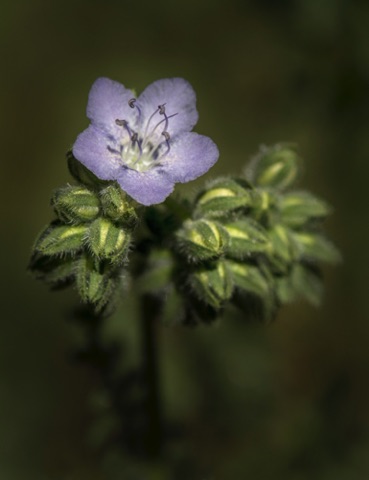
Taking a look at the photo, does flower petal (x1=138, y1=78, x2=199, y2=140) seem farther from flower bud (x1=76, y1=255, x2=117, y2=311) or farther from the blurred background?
the blurred background

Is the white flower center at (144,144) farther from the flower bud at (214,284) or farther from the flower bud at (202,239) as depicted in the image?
the flower bud at (214,284)

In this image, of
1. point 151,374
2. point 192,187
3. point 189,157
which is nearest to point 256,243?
point 189,157

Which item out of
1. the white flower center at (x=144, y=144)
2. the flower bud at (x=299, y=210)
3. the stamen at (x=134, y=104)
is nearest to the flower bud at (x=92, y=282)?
the white flower center at (x=144, y=144)

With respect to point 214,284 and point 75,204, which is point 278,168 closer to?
point 214,284

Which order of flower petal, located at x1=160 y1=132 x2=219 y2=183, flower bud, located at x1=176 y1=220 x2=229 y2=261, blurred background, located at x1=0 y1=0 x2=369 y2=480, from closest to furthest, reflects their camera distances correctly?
flower petal, located at x1=160 y1=132 x2=219 y2=183, flower bud, located at x1=176 y1=220 x2=229 y2=261, blurred background, located at x1=0 y1=0 x2=369 y2=480

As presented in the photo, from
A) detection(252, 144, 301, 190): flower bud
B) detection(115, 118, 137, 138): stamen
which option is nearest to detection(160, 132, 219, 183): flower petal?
detection(115, 118, 137, 138): stamen

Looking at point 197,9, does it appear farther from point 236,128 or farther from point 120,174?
point 120,174
